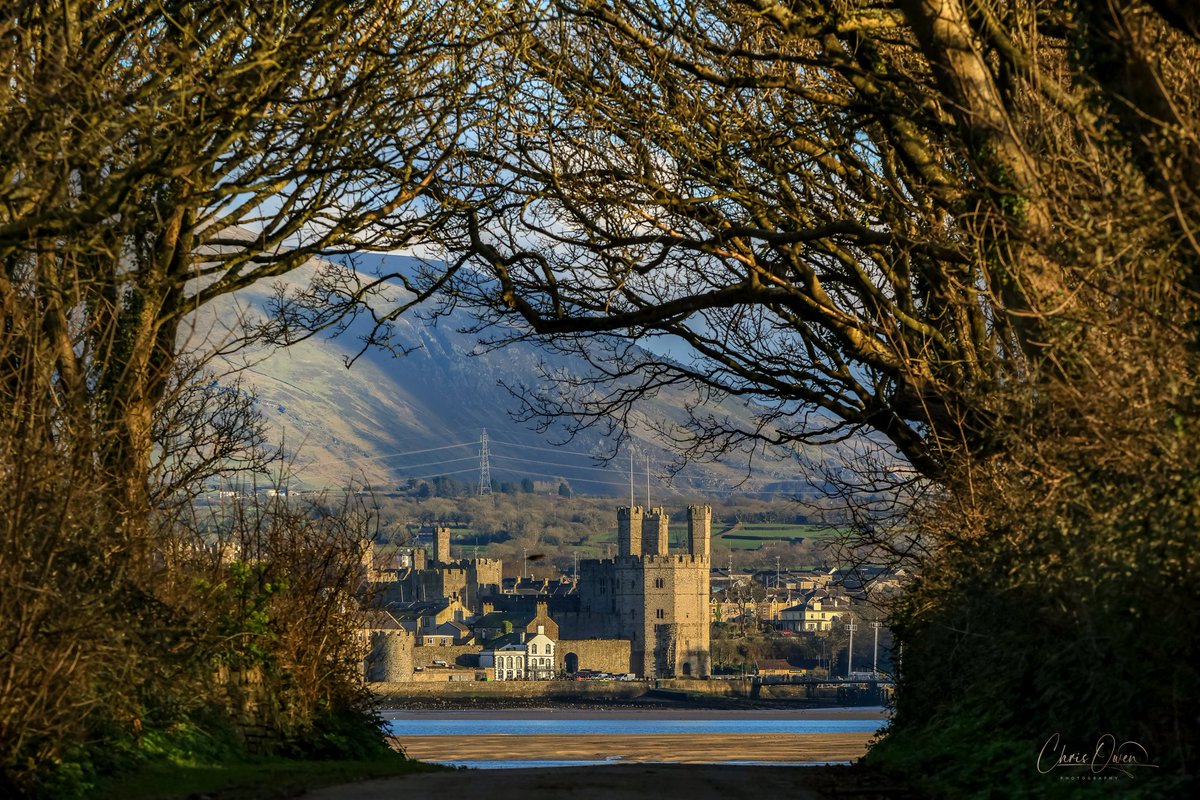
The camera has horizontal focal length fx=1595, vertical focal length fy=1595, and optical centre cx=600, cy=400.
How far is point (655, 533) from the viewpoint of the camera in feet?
491

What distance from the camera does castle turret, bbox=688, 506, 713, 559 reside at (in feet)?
478

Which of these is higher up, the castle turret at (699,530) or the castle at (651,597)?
the castle turret at (699,530)

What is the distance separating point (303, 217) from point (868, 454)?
5.57 metres

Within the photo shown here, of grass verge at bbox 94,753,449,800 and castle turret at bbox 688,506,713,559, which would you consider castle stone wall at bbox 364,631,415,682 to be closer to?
castle turret at bbox 688,506,713,559

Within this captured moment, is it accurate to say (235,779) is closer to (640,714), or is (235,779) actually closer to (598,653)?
(640,714)

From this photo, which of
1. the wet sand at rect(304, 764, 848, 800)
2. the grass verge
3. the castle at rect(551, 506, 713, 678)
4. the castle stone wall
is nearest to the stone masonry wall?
the castle at rect(551, 506, 713, 678)

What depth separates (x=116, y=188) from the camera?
9.87 meters

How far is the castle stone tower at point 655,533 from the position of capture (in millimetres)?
148500

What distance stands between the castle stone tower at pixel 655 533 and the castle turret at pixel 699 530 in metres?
2.99

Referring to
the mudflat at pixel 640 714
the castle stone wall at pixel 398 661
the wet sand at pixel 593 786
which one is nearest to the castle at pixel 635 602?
the castle stone wall at pixel 398 661

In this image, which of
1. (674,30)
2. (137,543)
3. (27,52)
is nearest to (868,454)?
Answer: (674,30)

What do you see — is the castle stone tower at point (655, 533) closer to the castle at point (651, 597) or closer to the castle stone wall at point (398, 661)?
the castle at point (651, 597)

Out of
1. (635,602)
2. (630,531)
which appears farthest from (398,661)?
(630,531)

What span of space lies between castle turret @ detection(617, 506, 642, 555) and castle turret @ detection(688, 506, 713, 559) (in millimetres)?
5056
